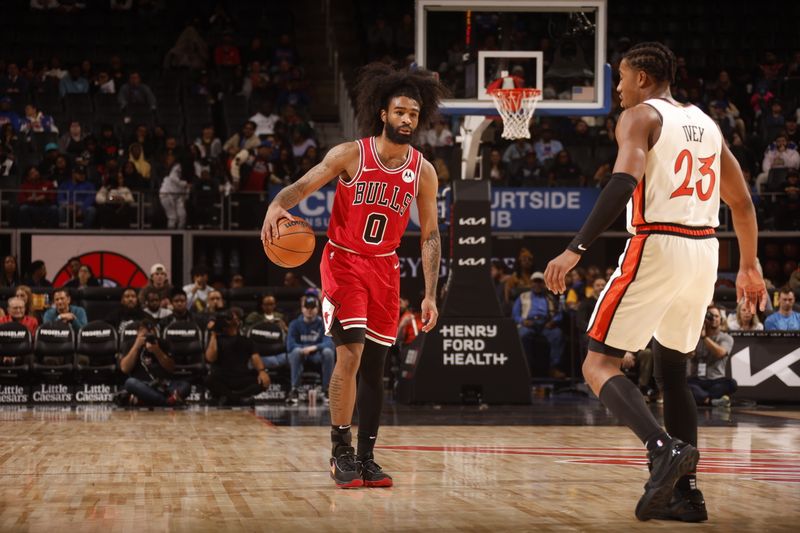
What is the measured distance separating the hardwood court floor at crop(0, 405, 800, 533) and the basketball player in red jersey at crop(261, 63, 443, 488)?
437mm

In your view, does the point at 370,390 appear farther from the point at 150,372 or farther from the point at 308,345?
the point at 308,345

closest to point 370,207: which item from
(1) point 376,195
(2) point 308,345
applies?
(1) point 376,195

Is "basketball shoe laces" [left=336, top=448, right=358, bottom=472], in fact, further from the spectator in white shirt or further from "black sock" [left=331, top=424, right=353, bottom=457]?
the spectator in white shirt

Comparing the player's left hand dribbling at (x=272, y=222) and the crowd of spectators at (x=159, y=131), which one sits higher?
the crowd of spectators at (x=159, y=131)

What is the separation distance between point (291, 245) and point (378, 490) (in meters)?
1.33

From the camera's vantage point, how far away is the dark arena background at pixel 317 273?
5.36m

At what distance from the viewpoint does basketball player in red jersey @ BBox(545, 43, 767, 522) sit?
440cm

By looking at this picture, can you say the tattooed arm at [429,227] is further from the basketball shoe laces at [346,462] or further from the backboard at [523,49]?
the backboard at [523,49]

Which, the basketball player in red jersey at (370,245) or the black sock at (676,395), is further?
the basketball player in red jersey at (370,245)

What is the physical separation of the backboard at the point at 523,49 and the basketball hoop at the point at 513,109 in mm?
165

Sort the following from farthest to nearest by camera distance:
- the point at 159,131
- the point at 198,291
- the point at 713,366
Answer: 1. the point at 159,131
2. the point at 198,291
3. the point at 713,366

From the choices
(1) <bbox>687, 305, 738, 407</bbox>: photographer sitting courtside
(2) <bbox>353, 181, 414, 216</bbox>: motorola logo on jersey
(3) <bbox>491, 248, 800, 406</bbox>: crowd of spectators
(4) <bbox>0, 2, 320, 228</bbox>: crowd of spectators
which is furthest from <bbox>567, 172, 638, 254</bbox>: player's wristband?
(4) <bbox>0, 2, 320, 228</bbox>: crowd of spectators

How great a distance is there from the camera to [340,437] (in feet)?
18.5

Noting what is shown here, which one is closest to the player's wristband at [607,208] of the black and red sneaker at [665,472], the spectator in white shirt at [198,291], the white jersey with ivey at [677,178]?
the white jersey with ivey at [677,178]
